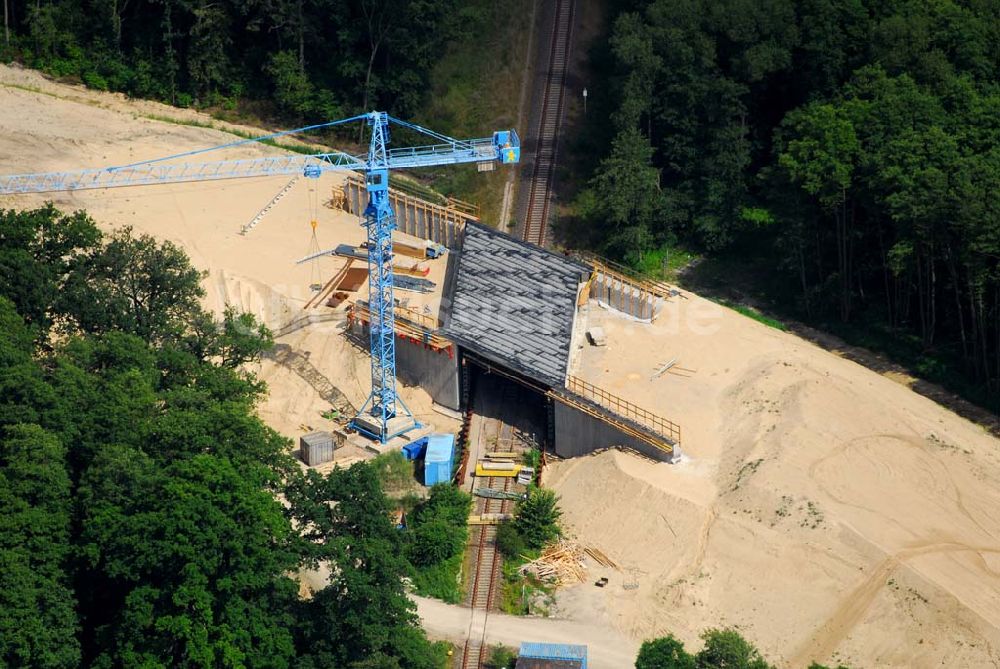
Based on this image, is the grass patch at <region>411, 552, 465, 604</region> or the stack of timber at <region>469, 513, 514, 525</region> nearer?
the grass patch at <region>411, 552, 465, 604</region>

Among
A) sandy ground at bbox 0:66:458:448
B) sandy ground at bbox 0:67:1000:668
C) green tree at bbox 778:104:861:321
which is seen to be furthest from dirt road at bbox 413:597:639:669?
green tree at bbox 778:104:861:321

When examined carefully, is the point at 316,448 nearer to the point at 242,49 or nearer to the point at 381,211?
the point at 381,211

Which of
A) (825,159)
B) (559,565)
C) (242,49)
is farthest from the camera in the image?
(242,49)

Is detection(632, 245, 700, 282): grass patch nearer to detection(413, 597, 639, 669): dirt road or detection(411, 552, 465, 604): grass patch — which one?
detection(411, 552, 465, 604): grass patch

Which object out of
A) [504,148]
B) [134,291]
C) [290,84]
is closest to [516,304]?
[504,148]

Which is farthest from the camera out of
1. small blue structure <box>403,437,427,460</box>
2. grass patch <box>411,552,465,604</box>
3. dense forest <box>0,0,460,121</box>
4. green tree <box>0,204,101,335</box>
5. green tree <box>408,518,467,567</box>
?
dense forest <box>0,0,460,121</box>
